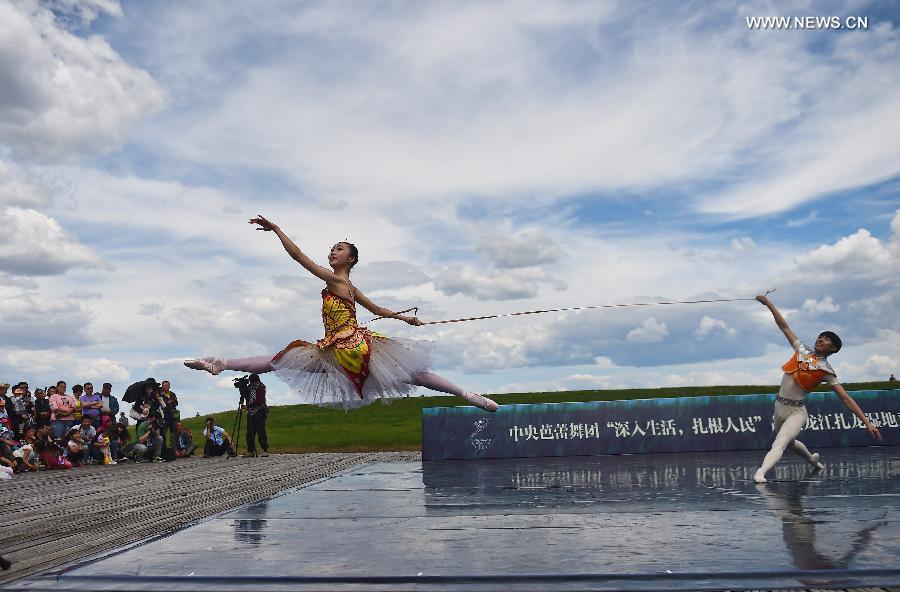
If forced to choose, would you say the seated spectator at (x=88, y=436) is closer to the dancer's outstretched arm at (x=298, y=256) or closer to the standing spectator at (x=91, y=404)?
the standing spectator at (x=91, y=404)

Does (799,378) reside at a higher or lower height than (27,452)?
higher

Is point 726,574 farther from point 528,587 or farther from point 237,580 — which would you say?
point 237,580

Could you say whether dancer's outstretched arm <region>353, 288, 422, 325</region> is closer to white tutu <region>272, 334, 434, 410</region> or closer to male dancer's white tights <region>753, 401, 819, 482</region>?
white tutu <region>272, 334, 434, 410</region>

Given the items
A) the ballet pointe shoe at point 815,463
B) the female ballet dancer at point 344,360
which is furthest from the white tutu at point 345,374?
the ballet pointe shoe at point 815,463

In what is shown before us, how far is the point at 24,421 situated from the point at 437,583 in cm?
1557

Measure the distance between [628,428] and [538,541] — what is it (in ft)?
37.1

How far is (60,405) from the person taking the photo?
1798 cm

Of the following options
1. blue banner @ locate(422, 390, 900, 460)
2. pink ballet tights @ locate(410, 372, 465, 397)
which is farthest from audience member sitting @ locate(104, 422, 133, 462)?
pink ballet tights @ locate(410, 372, 465, 397)

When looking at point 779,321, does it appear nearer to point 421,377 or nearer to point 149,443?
point 421,377

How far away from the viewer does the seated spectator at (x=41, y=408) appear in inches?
693

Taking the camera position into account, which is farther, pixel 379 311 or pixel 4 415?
pixel 4 415

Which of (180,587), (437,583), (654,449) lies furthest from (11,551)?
(654,449)

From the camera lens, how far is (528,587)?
390 cm

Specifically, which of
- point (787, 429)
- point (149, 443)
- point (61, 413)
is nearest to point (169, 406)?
point (149, 443)
